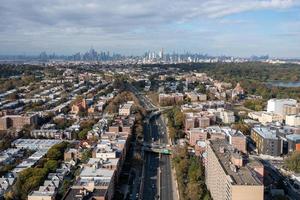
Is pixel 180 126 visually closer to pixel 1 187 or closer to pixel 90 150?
pixel 90 150

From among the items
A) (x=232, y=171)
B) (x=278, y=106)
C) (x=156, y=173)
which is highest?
(x=232, y=171)

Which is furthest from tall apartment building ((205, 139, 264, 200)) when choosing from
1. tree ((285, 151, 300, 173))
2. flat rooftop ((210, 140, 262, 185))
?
tree ((285, 151, 300, 173))

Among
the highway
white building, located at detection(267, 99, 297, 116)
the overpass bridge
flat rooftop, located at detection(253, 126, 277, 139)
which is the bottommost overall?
the highway

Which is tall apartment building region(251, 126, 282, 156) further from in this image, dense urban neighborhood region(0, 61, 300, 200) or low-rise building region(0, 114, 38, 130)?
low-rise building region(0, 114, 38, 130)

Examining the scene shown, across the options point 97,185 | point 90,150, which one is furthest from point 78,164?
point 97,185

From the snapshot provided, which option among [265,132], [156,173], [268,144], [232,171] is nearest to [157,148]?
[156,173]

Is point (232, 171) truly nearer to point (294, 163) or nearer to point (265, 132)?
point (294, 163)
